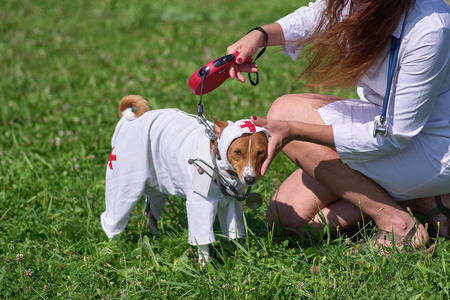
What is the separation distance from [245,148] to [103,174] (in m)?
1.69

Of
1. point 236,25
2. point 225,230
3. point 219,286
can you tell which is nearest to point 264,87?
point 236,25

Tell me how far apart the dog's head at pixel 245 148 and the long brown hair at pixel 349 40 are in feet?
1.69

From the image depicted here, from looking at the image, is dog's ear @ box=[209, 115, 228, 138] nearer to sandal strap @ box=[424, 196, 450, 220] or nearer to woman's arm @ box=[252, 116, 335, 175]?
woman's arm @ box=[252, 116, 335, 175]

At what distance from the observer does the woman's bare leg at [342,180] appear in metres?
2.67

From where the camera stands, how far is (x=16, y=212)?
325 cm

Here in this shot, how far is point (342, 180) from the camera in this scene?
269 centimetres

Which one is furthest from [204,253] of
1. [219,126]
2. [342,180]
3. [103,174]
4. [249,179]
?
[103,174]

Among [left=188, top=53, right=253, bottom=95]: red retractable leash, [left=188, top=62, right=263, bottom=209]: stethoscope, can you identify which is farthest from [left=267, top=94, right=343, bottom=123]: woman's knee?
[left=188, top=62, right=263, bottom=209]: stethoscope

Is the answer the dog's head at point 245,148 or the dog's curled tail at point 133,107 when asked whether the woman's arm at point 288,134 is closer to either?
the dog's head at point 245,148

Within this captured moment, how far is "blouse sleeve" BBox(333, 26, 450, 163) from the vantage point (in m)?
2.27

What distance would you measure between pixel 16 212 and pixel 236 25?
154 inches

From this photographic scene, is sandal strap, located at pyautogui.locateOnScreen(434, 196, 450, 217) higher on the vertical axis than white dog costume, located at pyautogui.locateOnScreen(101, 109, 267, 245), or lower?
lower

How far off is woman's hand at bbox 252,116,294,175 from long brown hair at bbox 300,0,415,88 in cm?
40

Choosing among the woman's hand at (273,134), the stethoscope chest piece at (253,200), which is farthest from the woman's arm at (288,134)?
the stethoscope chest piece at (253,200)
